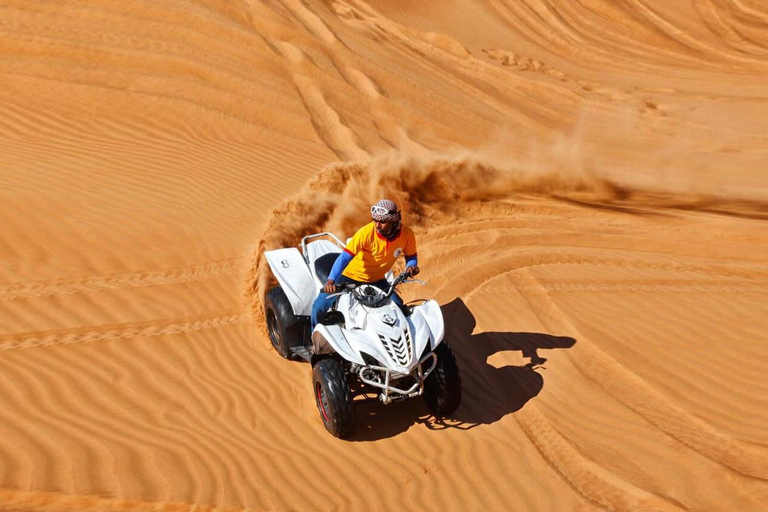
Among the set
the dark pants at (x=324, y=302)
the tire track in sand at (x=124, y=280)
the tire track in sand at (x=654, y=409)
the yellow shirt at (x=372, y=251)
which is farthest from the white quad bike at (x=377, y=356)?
the tire track in sand at (x=124, y=280)

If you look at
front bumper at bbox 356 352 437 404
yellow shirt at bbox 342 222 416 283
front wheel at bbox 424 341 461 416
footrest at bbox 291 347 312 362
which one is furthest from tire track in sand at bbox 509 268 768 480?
footrest at bbox 291 347 312 362

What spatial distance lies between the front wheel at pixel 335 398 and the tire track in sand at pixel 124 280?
3320mm

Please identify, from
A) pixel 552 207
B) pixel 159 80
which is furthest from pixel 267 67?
pixel 552 207

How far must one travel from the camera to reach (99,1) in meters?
15.9

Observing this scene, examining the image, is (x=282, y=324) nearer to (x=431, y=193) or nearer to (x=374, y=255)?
(x=374, y=255)

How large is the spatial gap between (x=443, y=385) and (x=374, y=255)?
1319mm

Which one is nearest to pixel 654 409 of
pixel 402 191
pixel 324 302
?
pixel 324 302

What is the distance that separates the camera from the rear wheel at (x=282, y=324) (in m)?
7.34

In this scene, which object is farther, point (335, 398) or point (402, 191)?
point (402, 191)

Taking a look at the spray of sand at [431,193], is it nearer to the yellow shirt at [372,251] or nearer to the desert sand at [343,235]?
the desert sand at [343,235]

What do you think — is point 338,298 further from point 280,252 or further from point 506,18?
point 506,18

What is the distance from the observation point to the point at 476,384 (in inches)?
284

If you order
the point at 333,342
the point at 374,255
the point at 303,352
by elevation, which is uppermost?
the point at 374,255

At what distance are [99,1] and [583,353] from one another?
1328 cm
